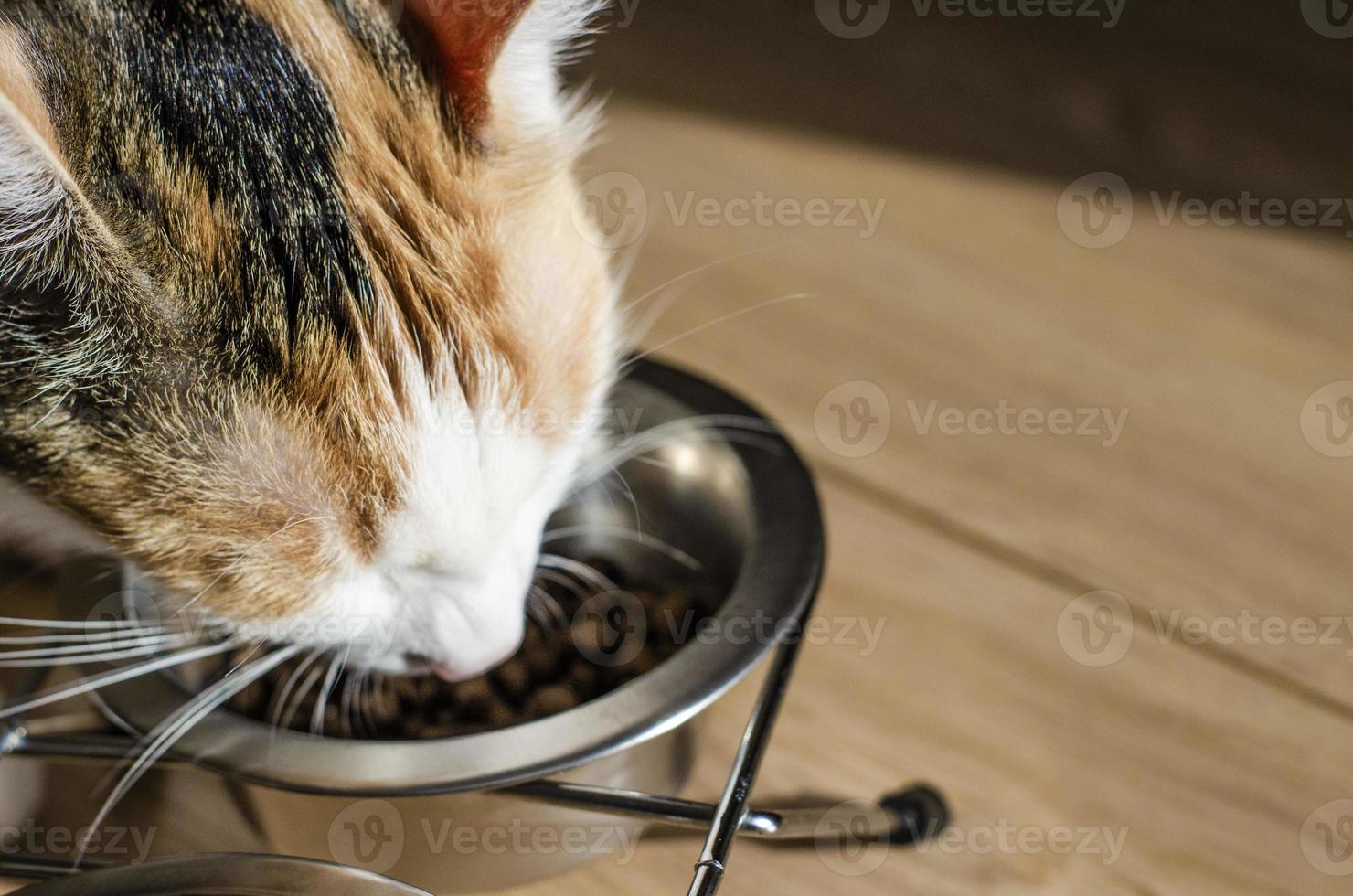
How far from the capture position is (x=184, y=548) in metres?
0.46

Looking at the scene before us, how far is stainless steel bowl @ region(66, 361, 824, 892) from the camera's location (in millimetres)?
458

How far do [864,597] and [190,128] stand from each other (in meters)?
0.46

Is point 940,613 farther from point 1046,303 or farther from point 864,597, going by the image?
point 1046,303

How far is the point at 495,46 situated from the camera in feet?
1.46

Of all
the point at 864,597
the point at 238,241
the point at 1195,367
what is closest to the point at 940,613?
the point at 864,597
